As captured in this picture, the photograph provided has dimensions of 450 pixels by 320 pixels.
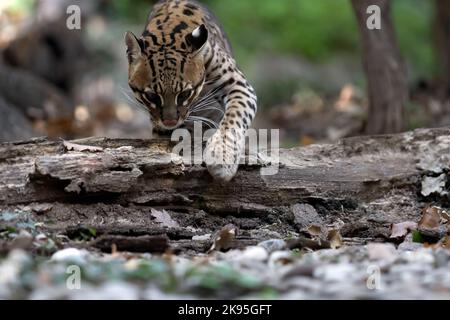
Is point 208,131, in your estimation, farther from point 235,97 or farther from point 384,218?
point 384,218

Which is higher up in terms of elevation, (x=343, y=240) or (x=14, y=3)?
(x=14, y=3)

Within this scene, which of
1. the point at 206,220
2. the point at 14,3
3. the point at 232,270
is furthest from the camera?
the point at 14,3

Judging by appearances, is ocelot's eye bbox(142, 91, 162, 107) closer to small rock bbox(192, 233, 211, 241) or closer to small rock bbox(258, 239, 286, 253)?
small rock bbox(192, 233, 211, 241)

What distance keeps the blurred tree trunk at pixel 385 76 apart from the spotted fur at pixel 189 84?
2.69m

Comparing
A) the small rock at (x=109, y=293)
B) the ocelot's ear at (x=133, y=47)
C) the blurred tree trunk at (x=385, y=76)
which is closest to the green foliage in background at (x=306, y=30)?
the blurred tree trunk at (x=385, y=76)

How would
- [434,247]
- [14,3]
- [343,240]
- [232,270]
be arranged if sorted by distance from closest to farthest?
[232,270], [434,247], [343,240], [14,3]

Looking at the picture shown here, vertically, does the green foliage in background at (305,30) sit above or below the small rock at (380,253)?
above

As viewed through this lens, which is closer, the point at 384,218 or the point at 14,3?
the point at 384,218

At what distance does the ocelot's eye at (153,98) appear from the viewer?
7255 mm

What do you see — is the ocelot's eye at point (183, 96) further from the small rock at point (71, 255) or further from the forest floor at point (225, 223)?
the small rock at point (71, 255)

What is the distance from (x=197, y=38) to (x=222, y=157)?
1102 mm

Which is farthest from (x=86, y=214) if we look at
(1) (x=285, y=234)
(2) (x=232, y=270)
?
(2) (x=232, y=270)
